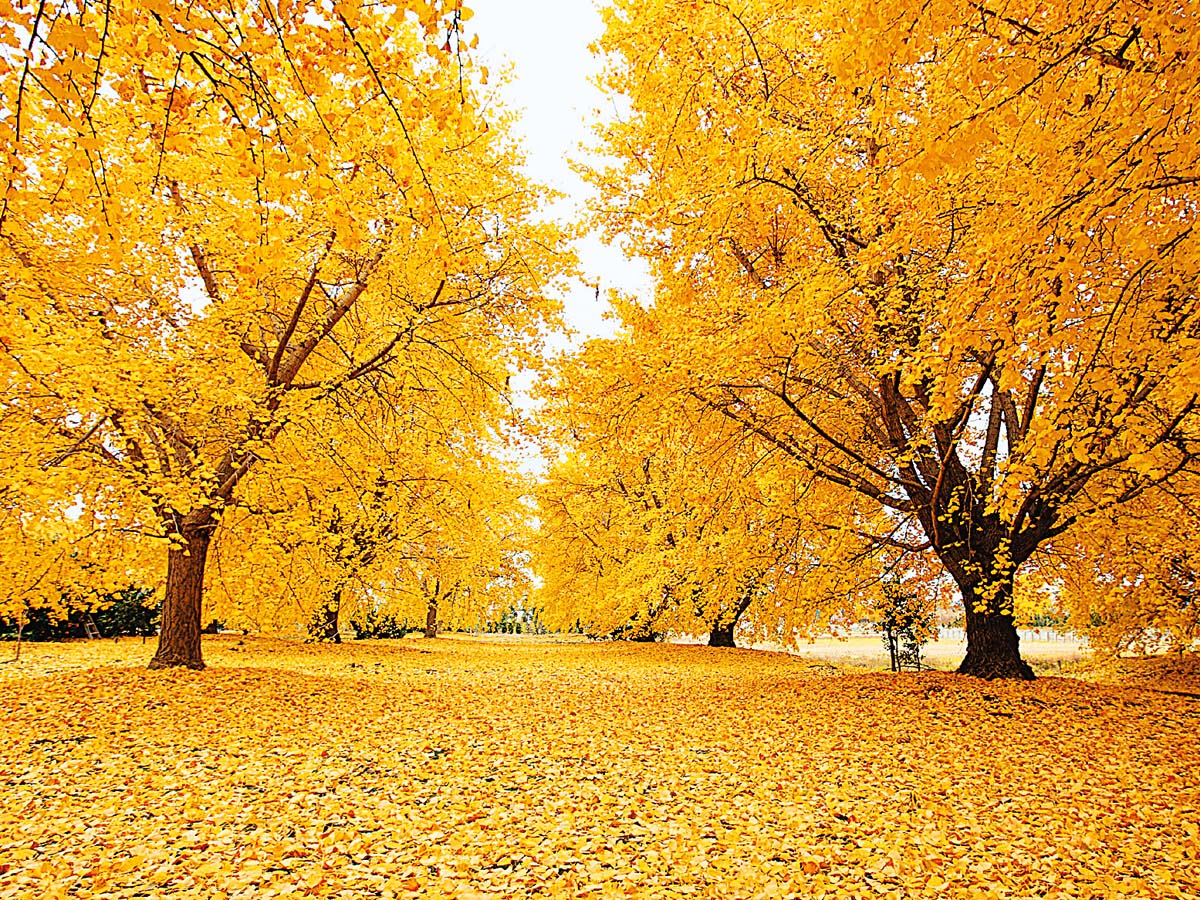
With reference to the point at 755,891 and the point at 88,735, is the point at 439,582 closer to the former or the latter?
the point at 88,735

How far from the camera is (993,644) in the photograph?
8.44m

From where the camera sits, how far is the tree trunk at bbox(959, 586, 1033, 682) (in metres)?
8.32

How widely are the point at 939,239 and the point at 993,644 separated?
213 inches

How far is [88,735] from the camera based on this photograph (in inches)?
216

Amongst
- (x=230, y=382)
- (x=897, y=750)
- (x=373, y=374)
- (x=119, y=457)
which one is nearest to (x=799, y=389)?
(x=897, y=750)

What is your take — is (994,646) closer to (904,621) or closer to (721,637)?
(904,621)

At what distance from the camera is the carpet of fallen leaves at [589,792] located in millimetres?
3238

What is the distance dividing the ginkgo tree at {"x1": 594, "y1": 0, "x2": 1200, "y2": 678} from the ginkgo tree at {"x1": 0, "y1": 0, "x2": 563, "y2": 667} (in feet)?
6.80

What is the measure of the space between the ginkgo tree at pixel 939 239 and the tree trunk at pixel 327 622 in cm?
1040

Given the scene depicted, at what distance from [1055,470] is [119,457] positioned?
10.7 meters

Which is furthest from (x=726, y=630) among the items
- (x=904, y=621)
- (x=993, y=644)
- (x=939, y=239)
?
(x=939, y=239)

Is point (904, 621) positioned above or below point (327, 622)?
above

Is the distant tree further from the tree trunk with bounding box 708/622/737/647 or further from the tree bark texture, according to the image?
the tree trunk with bounding box 708/622/737/647

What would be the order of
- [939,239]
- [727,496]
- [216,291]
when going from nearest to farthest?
[939,239] → [727,496] → [216,291]
